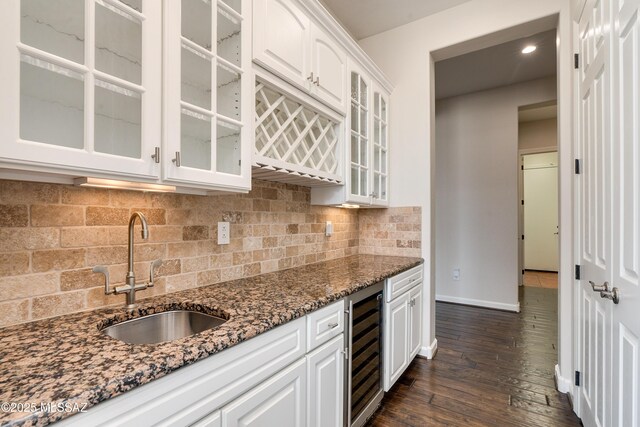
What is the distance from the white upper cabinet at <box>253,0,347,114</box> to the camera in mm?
1477

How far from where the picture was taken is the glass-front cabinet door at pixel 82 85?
0.78 metres

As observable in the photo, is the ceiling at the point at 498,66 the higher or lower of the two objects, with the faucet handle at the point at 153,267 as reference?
higher

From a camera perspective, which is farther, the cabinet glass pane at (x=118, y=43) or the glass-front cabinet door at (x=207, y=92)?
the glass-front cabinet door at (x=207, y=92)

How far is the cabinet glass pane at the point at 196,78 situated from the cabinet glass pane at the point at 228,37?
4.4 inches

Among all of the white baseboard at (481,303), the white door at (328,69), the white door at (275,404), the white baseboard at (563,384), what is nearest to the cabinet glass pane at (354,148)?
the white door at (328,69)

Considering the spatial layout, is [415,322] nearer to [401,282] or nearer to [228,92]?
[401,282]

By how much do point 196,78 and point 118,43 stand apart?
27 centimetres

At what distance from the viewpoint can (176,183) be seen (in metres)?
1.13

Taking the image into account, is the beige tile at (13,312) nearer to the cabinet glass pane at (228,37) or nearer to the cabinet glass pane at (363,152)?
the cabinet glass pane at (228,37)

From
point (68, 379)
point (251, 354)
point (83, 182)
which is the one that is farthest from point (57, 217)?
point (251, 354)

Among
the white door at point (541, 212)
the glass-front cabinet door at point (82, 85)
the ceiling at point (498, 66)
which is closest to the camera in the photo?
the glass-front cabinet door at point (82, 85)

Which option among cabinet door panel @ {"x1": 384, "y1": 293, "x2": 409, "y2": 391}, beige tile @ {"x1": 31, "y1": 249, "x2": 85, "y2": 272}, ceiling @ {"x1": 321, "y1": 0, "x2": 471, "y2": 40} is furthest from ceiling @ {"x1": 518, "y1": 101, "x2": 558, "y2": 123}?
beige tile @ {"x1": 31, "y1": 249, "x2": 85, "y2": 272}

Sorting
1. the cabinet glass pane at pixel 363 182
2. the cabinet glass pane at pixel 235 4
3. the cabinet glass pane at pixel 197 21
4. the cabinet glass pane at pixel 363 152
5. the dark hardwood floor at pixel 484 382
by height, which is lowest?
the dark hardwood floor at pixel 484 382

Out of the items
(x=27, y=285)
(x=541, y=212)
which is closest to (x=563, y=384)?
(x=27, y=285)
